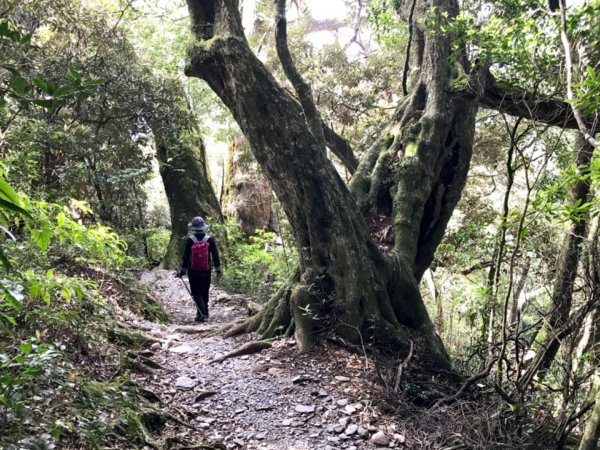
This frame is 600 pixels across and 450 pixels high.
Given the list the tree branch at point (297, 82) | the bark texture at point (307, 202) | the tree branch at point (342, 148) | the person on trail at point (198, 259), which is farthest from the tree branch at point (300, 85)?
the tree branch at point (342, 148)

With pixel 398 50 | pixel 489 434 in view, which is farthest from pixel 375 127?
pixel 489 434

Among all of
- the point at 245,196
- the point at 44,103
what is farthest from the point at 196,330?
the point at 245,196

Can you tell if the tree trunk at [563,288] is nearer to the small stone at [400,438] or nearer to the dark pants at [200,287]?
the small stone at [400,438]

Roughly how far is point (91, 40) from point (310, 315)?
728 centimetres

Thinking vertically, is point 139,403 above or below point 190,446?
above

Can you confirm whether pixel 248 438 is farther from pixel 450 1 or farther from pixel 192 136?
pixel 192 136

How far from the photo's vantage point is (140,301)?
23.3 ft

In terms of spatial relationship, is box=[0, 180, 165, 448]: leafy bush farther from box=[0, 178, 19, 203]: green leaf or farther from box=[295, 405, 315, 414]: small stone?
box=[295, 405, 315, 414]: small stone

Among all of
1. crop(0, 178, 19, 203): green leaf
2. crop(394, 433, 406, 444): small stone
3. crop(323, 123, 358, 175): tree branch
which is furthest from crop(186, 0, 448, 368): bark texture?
crop(0, 178, 19, 203): green leaf

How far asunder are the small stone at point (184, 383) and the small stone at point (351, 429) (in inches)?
67.4

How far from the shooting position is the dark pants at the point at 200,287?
7.57 metres

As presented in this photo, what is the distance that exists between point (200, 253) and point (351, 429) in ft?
14.1

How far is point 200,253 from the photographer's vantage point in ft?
24.6

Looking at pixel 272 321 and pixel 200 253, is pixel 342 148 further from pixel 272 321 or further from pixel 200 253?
pixel 272 321
